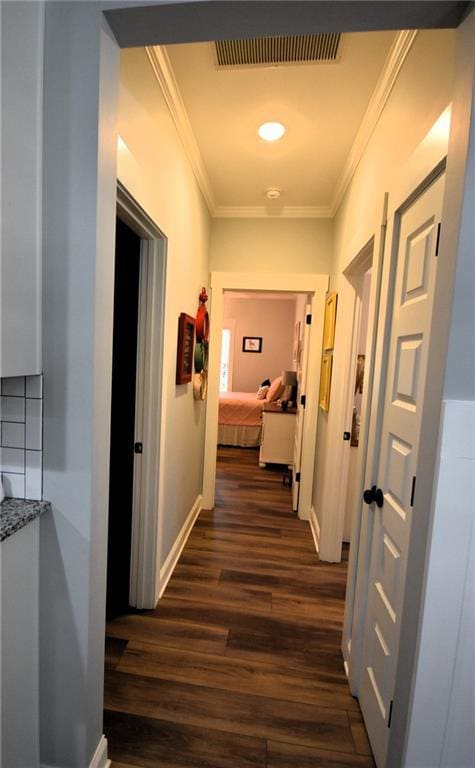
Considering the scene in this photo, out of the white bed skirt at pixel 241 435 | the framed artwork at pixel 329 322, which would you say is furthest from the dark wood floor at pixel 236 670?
the white bed skirt at pixel 241 435

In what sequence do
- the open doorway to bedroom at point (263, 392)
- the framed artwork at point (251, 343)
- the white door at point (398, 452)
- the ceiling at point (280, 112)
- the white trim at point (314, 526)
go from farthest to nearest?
1. the framed artwork at point (251, 343)
2. the open doorway to bedroom at point (263, 392)
3. the white trim at point (314, 526)
4. the ceiling at point (280, 112)
5. the white door at point (398, 452)

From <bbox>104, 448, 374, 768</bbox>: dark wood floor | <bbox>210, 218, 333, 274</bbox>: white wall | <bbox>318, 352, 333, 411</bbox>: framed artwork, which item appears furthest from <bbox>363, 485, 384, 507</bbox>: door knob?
<bbox>210, 218, 333, 274</bbox>: white wall

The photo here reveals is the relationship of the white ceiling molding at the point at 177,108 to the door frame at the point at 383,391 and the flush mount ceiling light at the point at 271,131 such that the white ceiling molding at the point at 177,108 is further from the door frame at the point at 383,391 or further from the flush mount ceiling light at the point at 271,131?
the door frame at the point at 383,391

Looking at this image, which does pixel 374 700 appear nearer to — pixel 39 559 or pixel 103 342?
pixel 39 559

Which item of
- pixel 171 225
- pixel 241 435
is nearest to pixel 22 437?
pixel 171 225

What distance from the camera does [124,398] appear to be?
193 centimetres

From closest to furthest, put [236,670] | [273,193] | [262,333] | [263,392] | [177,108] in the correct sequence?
[236,670]
[177,108]
[273,193]
[263,392]
[262,333]

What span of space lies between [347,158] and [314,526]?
9.19ft

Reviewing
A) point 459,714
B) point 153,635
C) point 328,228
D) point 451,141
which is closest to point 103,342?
point 451,141

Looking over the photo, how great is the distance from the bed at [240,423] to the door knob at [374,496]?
4.09 meters

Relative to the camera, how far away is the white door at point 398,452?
1073mm

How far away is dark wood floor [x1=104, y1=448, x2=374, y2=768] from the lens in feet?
4.16

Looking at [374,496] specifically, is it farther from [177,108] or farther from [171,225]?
[177,108]

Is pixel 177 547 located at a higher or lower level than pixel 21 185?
lower
